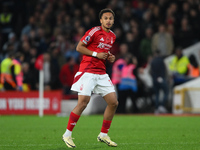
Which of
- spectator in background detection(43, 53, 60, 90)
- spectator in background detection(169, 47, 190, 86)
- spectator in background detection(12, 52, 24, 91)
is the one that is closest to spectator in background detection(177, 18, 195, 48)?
spectator in background detection(169, 47, 190, 86)

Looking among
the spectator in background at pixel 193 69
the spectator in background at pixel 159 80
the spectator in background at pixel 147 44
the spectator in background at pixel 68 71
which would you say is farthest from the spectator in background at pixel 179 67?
the spectator in background at pixel 68 71

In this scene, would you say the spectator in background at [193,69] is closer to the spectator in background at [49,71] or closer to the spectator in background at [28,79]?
the spectator in background at [49,71]

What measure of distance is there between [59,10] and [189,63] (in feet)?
23.2

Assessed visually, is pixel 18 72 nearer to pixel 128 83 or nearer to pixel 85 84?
pixel 128 83

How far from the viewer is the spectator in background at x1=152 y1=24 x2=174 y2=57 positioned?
60.8ft

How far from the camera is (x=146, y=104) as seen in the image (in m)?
19.2

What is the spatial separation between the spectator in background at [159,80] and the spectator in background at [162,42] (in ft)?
3.25

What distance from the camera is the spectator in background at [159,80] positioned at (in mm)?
17797

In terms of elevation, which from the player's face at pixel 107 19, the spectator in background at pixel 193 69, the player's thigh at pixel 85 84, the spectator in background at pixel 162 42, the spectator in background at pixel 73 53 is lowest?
the spectator in background at pixel 193 69

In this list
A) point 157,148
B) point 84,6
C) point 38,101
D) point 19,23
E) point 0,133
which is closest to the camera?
point 157,148

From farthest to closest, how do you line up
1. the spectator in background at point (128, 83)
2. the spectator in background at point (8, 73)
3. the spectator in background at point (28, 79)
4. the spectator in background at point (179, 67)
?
the spectator in background at point (28, 79), the spectator in background at point (179, 67), the spectator in background at point (128, 83), the spectator in background at point (8, 73)

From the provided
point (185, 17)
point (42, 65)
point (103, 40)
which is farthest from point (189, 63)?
point (103, 40)

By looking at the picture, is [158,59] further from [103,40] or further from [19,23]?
[103,40]

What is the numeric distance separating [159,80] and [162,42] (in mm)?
1707
